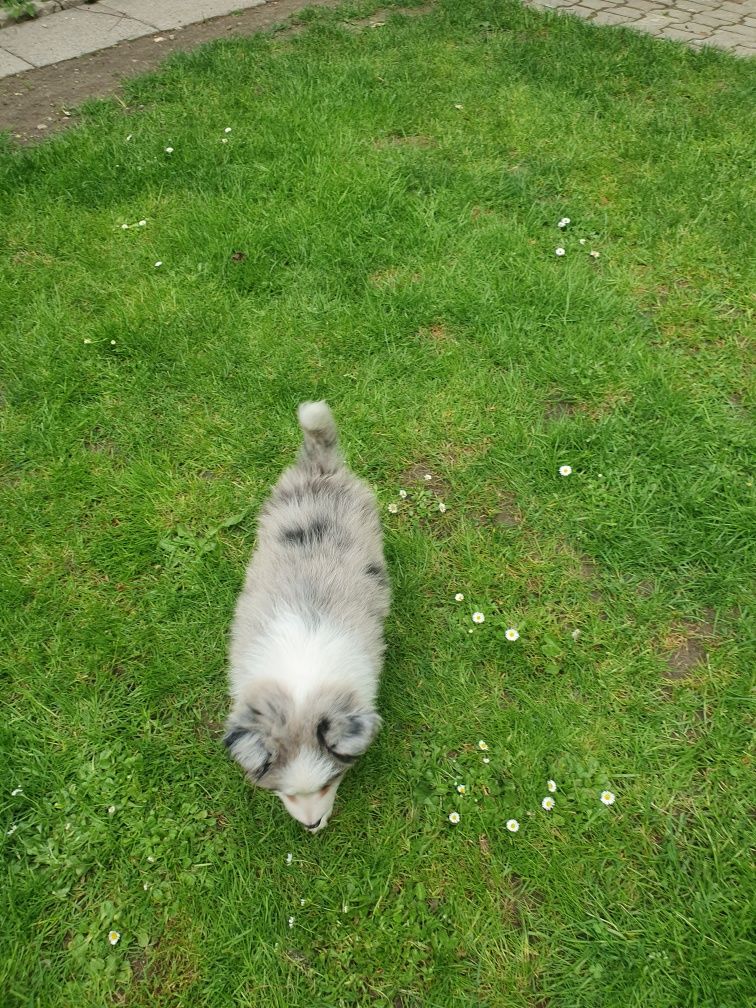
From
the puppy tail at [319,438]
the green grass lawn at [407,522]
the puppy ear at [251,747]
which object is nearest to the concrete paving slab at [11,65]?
the green grass lawn at [407,522]

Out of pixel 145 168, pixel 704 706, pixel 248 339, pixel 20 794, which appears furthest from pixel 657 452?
pixel 145 168

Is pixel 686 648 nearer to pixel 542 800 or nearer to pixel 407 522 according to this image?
pixel 542 800

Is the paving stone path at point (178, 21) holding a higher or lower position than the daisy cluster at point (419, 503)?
higher

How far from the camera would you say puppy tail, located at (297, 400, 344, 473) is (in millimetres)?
2623

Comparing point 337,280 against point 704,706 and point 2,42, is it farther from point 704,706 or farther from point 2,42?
point 2,42

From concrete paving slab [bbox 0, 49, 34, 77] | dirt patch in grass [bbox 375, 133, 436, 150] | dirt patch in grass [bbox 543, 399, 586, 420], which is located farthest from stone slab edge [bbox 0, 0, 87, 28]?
dirt patch in grass [bbox 543, 399, 586, 420]

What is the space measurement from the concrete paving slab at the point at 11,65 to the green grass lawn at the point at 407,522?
51.1 inches

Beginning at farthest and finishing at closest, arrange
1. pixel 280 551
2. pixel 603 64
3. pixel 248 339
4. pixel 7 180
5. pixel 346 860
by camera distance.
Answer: pixel 603 64
pixel 7 180
pixel 248 339
pixel 280 551
pixel 346 860

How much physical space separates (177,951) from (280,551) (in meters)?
1.36

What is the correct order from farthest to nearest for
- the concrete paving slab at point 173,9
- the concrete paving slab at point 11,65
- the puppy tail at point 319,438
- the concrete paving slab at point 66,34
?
the concrete paving slab at point 173,9 → the concrete paving slab at point 66,34 → the concrete paving slab at point 11,65 → the puppy tail at point 319,438

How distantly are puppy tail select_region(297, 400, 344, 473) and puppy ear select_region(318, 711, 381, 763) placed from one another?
109cm

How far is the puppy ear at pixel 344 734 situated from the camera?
2068 millimetres

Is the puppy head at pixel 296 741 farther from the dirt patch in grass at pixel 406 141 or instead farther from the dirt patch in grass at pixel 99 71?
the dirt patch in grass at pixel 99 71

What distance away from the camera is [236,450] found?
146 inches
